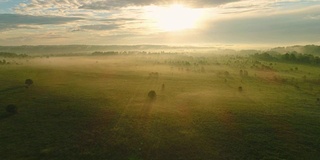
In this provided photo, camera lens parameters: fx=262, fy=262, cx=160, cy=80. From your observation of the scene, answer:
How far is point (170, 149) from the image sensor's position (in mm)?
36031

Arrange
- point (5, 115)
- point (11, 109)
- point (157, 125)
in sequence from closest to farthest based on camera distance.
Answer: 1. point (157, 125)
2. point (5, 115)
3. point (11, 109)

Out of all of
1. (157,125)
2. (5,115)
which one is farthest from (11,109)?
(157,125)

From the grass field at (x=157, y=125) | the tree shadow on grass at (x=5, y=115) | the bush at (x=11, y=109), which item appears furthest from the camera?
the bush at (x=11, y=109)

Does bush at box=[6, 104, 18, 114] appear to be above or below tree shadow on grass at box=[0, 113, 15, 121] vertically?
above

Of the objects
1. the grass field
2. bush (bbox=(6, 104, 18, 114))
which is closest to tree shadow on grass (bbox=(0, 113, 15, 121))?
the grass field

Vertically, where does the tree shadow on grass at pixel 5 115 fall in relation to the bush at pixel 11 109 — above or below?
below

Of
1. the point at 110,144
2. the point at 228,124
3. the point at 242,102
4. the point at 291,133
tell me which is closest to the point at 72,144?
the point at 110,144

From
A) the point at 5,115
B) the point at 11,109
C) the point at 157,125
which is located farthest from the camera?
the point at 11,109

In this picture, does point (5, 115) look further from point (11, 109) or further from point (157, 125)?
Answer: point (157, 125)

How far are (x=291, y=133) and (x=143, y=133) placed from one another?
23.6 metres

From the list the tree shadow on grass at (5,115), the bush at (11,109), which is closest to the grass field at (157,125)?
the tree shadow on grass at (5,115)

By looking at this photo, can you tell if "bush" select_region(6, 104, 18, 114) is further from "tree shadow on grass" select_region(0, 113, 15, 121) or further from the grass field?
the grass field

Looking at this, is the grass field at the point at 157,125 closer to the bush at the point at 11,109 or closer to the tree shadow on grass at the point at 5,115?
the tree shadow on grass at the point at 5,115

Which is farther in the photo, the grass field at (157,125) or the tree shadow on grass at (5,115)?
the tree shadow on grass at (5,115)
